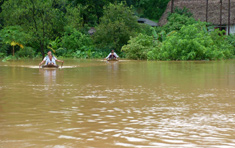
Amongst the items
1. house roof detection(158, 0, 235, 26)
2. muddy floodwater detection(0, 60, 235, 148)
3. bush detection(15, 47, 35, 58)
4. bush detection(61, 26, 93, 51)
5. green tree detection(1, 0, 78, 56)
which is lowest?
muddy floodwater detection(0, 60, 235, 148)

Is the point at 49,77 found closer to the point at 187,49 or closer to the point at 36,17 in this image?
the point at 187,49

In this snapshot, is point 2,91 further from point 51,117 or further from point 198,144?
point 198,144

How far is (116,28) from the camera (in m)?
46.5

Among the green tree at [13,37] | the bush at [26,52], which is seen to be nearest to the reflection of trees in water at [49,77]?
the green tree at [13,37]

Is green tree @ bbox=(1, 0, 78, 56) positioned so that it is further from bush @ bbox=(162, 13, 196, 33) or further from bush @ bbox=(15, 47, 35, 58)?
bush @ bbox=(162, 13, 196, 33)

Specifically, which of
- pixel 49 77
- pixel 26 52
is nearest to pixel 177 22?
pixel 26 52

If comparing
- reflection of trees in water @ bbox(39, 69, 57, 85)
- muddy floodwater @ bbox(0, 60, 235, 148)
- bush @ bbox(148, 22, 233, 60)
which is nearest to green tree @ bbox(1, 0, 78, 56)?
bush @ bbox(148, 22, 233, 60)

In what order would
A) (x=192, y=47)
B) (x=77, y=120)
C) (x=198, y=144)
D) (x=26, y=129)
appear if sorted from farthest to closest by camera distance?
1. (x=192, y=47)
2. (x=77, y=120)
3. (x=26, y=129)
4. (x=198, y=144)

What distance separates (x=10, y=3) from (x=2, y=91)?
3358 cm

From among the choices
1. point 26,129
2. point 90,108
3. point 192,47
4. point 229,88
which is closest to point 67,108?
point 90,108

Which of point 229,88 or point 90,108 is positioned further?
point 229,88

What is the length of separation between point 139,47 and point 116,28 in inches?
254

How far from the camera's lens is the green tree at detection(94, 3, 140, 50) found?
4672 cm

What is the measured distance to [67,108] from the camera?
30.9 ft
